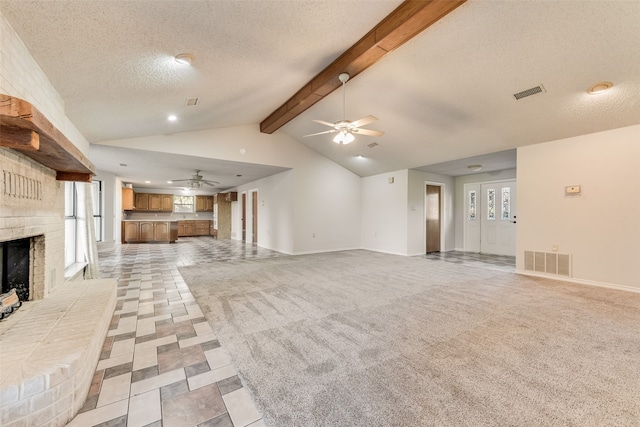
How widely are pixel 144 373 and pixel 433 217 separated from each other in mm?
7736

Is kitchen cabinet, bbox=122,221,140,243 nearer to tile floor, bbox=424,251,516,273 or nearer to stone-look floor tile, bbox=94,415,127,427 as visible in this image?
stone-look floor tile, bbox=94,415,127,427

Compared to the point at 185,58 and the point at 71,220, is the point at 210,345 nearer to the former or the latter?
the point at 185,58

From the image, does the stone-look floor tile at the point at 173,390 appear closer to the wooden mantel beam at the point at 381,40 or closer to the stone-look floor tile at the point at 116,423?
the stone-look floor tile at the point at 116,423

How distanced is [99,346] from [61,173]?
6.58ft

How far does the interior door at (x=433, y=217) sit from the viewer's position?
778 centimetres

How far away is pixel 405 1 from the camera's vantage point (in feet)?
8.45

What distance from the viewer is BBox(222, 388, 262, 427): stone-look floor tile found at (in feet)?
4.68

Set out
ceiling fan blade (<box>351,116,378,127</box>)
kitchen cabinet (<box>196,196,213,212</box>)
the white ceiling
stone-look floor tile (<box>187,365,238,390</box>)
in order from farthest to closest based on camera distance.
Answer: kitchen cabinet (<box>196,196,213,212</box>)
ceiling fan blade (<box>351,116,378,127</box>)
the white ceiling
stone-look floor tile (<box>187,365,238,390</box>)

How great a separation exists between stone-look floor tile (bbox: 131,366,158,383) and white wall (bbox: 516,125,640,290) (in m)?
5.96

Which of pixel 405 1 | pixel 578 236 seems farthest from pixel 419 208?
pixel 405 1

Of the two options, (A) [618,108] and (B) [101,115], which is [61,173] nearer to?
(B) [101,115]

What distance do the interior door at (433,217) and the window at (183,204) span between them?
1064cm

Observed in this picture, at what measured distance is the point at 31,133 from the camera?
1.49 m

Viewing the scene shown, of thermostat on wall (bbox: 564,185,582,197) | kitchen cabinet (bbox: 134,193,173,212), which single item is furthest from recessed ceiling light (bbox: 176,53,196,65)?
kitchen cabinet (bbox: 134,193,173,212)
